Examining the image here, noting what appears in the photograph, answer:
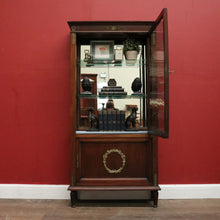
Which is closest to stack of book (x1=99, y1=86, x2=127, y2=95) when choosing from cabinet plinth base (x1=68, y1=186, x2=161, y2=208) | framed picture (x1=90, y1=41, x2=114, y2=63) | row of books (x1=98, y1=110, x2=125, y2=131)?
row of books (x1=98, y1=110, x2=125, y2=131)

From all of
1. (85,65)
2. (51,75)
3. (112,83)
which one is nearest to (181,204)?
(112,83)

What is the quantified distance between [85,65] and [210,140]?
173 cm

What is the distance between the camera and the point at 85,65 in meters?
2.52

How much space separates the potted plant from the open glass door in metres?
0.13

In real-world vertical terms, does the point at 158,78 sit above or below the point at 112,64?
below

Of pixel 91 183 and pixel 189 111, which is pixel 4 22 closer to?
pixel 91 183

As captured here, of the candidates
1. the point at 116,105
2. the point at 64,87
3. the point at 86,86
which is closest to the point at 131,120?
the point at 116,105

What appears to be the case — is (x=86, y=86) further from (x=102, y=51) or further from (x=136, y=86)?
(x=136, y=86)

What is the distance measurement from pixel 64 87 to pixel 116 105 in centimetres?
67

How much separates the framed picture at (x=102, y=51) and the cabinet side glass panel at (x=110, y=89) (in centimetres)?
2

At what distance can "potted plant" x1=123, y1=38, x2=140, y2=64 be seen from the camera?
2.47 metres

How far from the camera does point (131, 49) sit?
2.47 m

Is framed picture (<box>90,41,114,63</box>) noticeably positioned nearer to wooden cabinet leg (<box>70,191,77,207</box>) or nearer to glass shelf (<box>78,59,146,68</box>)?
glass shelf (<box>78,59,146,68</box>)

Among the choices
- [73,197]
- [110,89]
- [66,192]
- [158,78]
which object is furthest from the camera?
[66,192]
